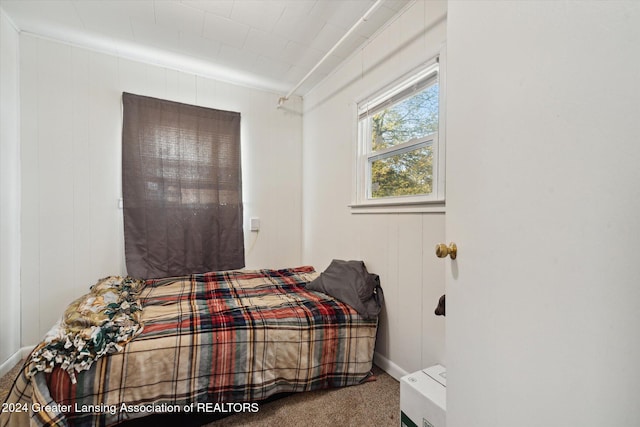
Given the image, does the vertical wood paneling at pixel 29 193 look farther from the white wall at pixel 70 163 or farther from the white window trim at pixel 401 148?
the white window trim at pixel 401 148

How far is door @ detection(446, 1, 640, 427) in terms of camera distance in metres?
0.49

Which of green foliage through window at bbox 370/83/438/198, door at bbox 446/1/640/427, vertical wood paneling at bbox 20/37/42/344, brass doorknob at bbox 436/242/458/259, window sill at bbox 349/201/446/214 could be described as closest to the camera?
door at bbox 446/1/640/427

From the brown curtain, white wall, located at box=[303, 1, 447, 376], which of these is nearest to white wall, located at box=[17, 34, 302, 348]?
the brown curtain

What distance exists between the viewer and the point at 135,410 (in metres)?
1.22

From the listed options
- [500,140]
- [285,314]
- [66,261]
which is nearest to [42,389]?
[285,314]

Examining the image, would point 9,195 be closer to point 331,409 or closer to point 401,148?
point 331,409

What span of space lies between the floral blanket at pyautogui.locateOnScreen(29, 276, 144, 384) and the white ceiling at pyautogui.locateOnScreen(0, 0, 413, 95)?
76.7 inches

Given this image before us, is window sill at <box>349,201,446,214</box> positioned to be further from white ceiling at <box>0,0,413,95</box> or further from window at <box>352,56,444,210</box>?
white ceiling at <box>0,0,413,95</box>

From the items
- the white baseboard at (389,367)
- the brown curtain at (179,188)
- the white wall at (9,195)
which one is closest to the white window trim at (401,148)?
the white baseboard at (389,367)

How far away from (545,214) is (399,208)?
117 centimetres

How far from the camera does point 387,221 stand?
1889mm

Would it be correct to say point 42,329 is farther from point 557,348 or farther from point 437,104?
point 437,104

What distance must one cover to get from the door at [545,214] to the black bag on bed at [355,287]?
0.91m

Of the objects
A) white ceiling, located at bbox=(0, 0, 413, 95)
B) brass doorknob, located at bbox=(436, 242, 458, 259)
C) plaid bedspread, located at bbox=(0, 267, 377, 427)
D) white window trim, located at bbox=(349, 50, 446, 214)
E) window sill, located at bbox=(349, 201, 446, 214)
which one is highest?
white ceiling, located at bbox=(0, 0, 413, 95)
